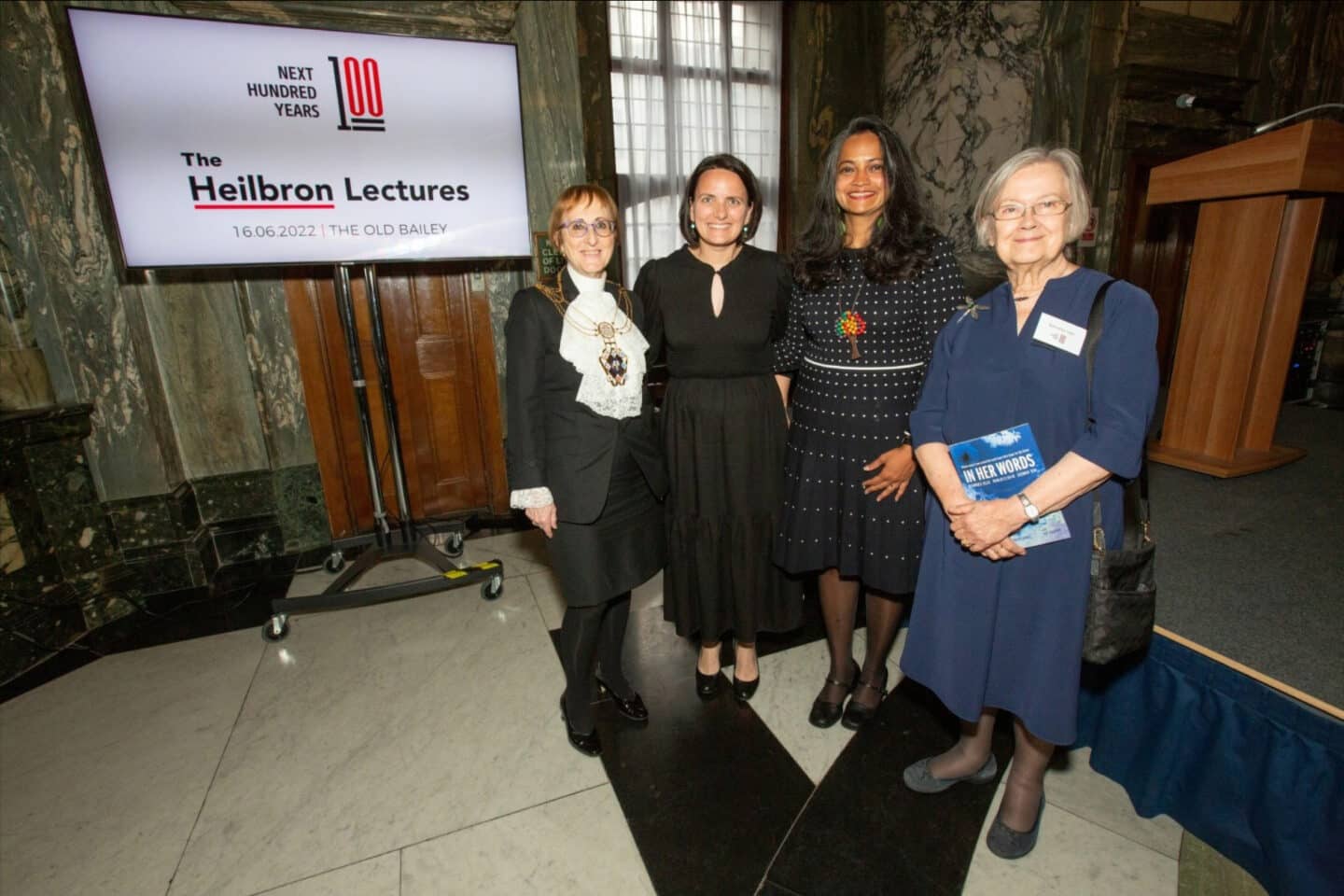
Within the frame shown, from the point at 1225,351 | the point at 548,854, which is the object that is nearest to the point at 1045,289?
the point at 548,854

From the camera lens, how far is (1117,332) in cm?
108

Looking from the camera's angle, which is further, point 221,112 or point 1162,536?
point 221,112

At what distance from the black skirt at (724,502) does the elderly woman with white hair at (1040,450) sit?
17.3 inches

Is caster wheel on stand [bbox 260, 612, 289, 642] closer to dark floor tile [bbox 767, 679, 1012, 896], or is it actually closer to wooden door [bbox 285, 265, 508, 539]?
wooden door [bbox 285, 265, 508, 539]

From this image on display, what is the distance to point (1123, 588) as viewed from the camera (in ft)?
3.92

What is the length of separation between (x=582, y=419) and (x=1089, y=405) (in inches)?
41.7

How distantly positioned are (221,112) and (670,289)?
1.88 metres

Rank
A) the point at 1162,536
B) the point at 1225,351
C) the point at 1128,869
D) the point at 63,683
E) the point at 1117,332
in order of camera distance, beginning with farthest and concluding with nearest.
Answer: the point at 1225,351 → the point at 63,683 → the point at 1162,536 → the point at 1128,869 → the point at 1117,332

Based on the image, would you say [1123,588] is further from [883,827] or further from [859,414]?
[883,827]

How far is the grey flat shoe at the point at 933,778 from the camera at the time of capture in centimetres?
158

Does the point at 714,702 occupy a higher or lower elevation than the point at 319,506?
lower

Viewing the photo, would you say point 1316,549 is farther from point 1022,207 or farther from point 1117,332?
point 1022,207

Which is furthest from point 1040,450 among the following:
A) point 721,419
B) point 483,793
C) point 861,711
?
point 483,793

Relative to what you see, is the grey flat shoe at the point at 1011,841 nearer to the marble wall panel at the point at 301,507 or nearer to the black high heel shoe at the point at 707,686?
the black high heel shoe at the point at 707,686
